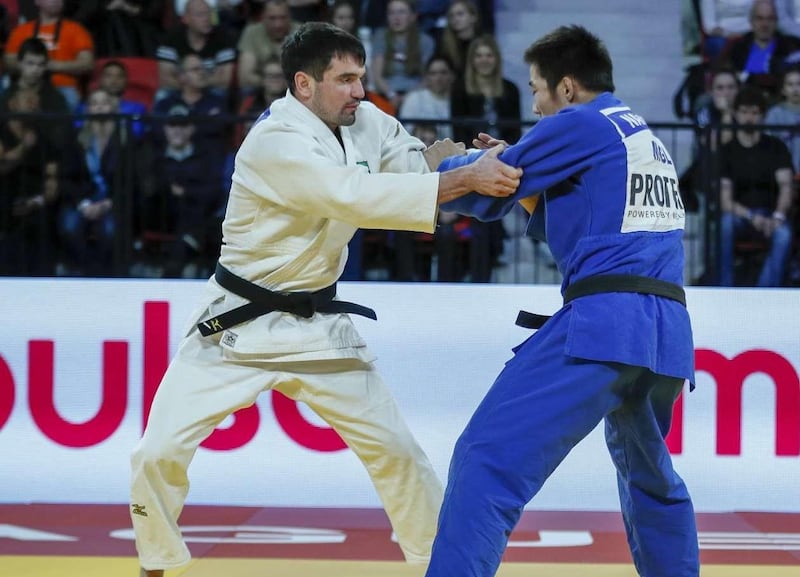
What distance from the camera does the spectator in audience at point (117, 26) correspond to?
25.5 feet

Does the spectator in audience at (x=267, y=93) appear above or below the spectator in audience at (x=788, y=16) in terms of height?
below

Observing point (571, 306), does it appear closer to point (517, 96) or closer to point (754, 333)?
point (754, 333)

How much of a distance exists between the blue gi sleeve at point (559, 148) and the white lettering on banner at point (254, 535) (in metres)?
2.17

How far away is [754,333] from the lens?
5.69 metres

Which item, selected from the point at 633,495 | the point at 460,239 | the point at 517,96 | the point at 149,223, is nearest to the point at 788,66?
the point at 517,96

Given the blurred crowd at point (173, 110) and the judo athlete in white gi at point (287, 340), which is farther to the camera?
the blurred crowd at point (173, 110)

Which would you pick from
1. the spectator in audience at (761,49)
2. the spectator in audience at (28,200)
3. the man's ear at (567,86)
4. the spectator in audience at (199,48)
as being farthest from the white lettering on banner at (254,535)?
the spectator in audience at (761,49)

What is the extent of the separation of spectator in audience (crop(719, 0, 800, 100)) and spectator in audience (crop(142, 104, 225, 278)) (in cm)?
353

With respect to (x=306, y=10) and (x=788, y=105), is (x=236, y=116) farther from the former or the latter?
(x=788, y=105)

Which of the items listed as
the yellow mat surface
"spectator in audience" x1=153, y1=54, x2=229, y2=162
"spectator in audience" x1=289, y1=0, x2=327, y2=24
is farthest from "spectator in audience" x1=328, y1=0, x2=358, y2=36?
the yellow mat surface

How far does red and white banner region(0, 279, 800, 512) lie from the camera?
5652 mm

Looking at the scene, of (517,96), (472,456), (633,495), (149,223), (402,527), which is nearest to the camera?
(472,456)

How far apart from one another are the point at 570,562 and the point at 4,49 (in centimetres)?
510

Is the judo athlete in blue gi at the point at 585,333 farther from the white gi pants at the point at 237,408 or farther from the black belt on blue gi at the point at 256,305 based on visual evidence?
the black belt on blue gi at the point at 256,305
